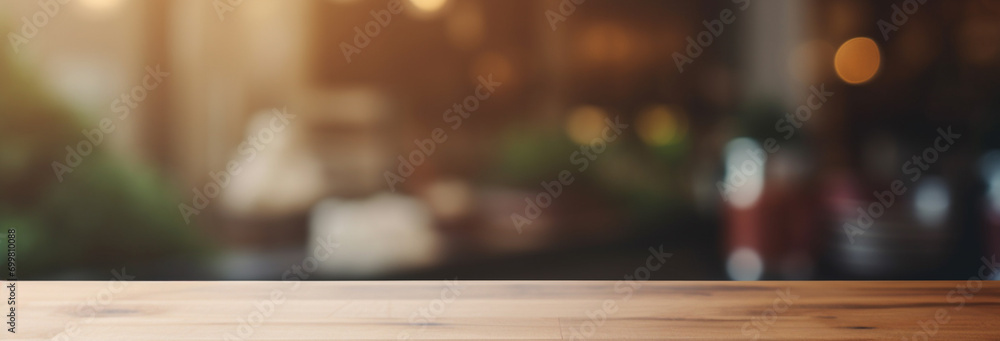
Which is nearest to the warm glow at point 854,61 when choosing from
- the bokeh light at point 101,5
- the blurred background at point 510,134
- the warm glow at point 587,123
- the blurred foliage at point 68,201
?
the blurred background at point 510,134

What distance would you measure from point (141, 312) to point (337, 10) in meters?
0.66

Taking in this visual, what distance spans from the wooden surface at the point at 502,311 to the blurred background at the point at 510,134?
138mm

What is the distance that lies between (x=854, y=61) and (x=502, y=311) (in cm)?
88

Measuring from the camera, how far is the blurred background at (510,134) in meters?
1.28

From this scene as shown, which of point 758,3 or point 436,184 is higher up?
point 758,3

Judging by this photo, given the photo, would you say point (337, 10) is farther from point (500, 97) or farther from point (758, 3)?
point (758, 3)

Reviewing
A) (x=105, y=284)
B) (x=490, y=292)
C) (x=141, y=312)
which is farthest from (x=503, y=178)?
(x=105, y=284)

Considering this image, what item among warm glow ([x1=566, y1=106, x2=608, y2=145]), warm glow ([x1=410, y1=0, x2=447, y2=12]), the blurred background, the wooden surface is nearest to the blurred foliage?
the blurred background

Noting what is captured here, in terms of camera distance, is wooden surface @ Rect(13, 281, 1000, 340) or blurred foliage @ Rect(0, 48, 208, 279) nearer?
wooden surface @ Rect(13, 281, 1000, 340)

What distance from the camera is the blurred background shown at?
1283mm

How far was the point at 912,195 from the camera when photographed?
1.30 m

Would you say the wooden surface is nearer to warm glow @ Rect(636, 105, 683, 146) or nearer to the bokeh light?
warm glow @ Rect(636, 105, 683, 146)

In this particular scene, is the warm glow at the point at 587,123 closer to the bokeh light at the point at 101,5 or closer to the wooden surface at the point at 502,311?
the wooden surface at the point at 502,311

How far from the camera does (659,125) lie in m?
1.28
